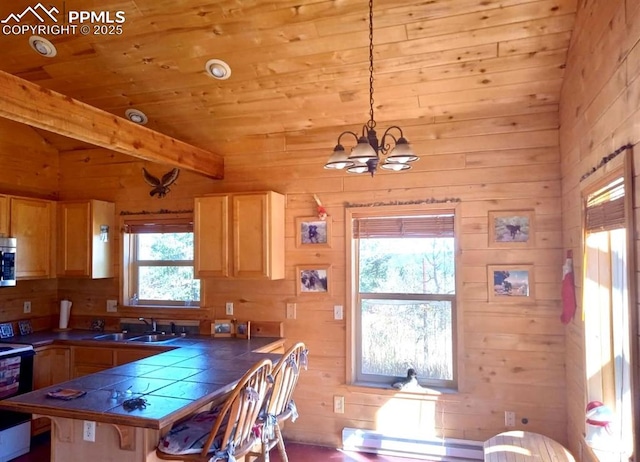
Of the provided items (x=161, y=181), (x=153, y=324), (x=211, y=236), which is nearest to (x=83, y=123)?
(x=211, y=236)

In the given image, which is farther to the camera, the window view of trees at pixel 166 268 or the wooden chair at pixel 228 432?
the window view of trees at pixel 166 268

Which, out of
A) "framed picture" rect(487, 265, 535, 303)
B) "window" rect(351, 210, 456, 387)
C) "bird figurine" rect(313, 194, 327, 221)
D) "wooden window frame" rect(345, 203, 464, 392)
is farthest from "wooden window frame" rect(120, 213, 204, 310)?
"framed picture" rect(487, 265, 535, 303)

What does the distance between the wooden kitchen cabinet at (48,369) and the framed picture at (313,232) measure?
7.45 feet

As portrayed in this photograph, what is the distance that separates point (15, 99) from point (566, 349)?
375cm

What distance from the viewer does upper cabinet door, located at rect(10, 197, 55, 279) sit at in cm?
405

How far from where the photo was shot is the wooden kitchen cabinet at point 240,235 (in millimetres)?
3738

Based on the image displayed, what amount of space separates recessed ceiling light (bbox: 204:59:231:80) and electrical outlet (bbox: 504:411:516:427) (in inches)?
126

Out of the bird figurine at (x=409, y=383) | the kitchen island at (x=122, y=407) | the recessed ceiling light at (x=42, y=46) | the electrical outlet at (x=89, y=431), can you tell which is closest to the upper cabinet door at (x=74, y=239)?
Answer: the recessed ceiling light at (x=42, y=46)

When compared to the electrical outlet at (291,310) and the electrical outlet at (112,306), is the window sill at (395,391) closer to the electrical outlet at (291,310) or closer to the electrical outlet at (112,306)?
the electrical outlet at (291,310)

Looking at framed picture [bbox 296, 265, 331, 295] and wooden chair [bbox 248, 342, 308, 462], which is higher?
framed picture [bbox 296, 265, 331, 295]

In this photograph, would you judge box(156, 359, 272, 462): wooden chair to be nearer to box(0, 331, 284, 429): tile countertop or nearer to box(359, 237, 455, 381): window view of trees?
box(0, 331, 284, 429): tile countertop

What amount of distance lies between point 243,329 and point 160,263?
1147 millimetres

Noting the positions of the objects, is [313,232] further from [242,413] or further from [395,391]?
[242,413]

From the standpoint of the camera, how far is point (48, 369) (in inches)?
154
